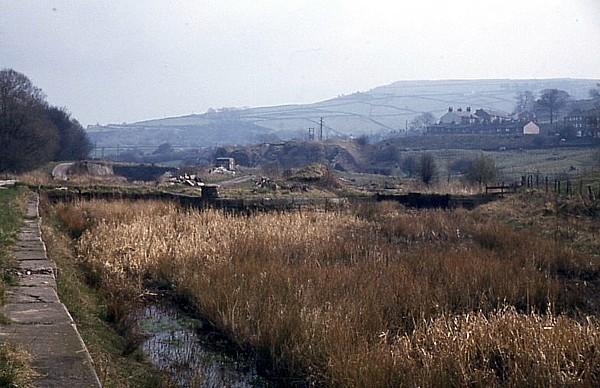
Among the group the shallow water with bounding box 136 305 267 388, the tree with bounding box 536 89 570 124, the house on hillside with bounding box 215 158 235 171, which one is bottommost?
the house on hillside with bounding box 215 158 235 171

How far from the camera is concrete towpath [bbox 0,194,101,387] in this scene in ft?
17.6

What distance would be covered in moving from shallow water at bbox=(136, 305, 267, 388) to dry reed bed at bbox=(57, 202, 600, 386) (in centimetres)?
25

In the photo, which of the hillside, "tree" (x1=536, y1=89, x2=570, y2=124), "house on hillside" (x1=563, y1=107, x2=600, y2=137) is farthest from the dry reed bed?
the hillside

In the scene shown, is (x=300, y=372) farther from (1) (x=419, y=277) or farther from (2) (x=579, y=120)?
(2) (x=579, y=120)

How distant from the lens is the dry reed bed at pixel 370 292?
6423mm

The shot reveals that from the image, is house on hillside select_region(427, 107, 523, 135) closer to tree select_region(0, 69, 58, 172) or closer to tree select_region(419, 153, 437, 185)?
tree select_region(419, 153, 437, 185)

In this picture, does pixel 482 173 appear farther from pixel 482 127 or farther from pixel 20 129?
pixel 482 127

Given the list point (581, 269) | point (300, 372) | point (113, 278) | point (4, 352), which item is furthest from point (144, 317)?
point (581, 269)

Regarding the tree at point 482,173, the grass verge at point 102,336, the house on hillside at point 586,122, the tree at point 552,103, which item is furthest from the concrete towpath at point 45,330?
the tree at point 552,103

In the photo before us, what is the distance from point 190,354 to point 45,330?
202 cm

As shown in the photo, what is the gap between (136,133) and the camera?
191500 millimetres

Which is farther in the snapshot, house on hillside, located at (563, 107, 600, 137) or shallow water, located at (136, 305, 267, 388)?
house on hillside, located at (563, 107, 600, 137)

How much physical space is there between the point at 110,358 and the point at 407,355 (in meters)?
2.82

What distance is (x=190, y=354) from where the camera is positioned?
8.29 metres
